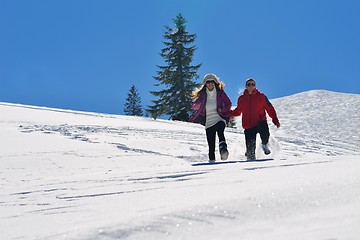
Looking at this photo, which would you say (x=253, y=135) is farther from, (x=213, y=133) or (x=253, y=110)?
(x=213, y=133)

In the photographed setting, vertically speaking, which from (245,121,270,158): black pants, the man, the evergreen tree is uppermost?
the evergreen tree

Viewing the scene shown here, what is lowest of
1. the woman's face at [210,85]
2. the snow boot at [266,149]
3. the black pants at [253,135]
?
the snow boot at [266,149]

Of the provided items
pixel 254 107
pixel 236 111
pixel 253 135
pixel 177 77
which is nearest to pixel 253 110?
pixel 254 107

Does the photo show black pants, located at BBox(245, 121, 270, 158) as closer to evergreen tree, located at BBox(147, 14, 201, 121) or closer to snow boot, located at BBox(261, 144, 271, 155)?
snow boot, located at BBox(261, 144, 271, 155)

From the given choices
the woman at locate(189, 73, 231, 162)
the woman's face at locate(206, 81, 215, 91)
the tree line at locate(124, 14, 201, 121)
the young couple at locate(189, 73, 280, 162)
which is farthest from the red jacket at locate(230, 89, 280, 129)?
the tree line at locate(124, 14, 201, 121)

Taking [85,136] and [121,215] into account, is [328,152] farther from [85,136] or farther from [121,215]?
[121,215]

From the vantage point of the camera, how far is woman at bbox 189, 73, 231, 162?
27.2 feet

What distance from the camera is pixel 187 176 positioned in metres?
3.91

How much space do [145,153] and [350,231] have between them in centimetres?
825

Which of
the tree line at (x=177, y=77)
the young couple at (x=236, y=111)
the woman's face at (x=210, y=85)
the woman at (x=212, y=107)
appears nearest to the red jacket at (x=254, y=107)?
the young couple at (x=236, y=111)

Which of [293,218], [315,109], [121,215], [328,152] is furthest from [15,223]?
[315,109]

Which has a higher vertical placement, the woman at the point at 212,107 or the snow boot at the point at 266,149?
the woman at the point at 212,107

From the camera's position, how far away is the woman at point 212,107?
8.29 metres

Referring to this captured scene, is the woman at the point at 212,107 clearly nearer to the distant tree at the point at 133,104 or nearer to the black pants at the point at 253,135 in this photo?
the black pants at the point at 253,135
